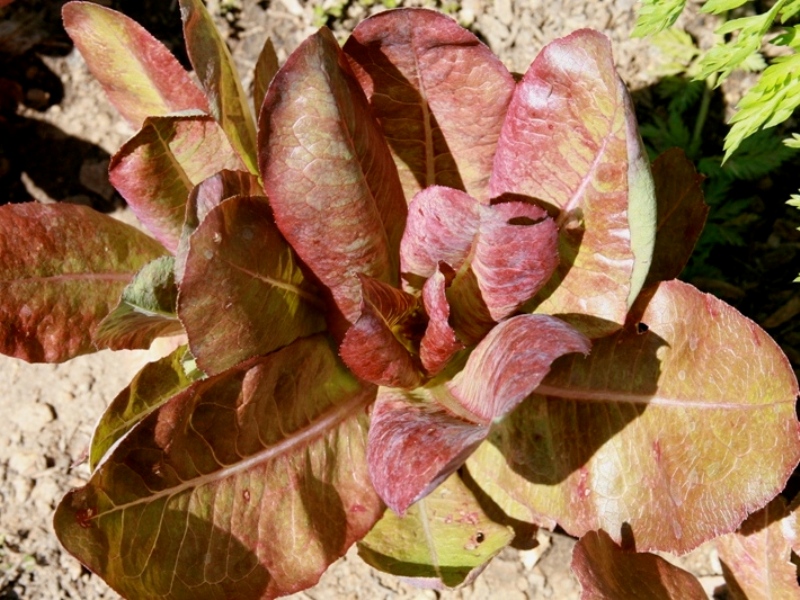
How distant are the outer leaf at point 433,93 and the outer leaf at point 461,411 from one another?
0.42 metres

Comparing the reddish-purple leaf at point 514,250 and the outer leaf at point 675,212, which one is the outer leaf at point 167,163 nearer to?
the reddish-purple leaf at point 514,250

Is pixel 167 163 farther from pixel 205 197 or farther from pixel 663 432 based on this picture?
pixel 663 432

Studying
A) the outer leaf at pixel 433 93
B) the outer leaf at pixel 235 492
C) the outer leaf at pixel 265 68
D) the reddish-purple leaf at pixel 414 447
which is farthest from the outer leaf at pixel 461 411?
the outer leaf at pixel 265 68

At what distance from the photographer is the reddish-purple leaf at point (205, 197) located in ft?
4.65

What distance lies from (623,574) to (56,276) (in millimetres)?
1351

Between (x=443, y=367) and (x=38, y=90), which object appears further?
(x=38, y=90)

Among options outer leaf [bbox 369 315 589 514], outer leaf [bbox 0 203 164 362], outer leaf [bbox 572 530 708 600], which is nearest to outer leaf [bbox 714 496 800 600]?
outer leaf [bbox 572 530 708 600]

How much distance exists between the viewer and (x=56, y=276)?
1.86m

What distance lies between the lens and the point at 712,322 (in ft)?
5.30

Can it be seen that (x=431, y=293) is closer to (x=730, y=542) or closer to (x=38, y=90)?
(x=730, y=542)

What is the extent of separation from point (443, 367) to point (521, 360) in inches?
16.9

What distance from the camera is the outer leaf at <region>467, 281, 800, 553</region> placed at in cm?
157

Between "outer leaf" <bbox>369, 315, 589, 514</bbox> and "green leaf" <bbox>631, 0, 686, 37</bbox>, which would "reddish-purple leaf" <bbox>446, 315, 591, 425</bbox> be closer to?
"outer leaf" <bbox>369, 315, 589, 514</bbox>

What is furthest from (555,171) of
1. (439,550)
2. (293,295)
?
(439,550)
